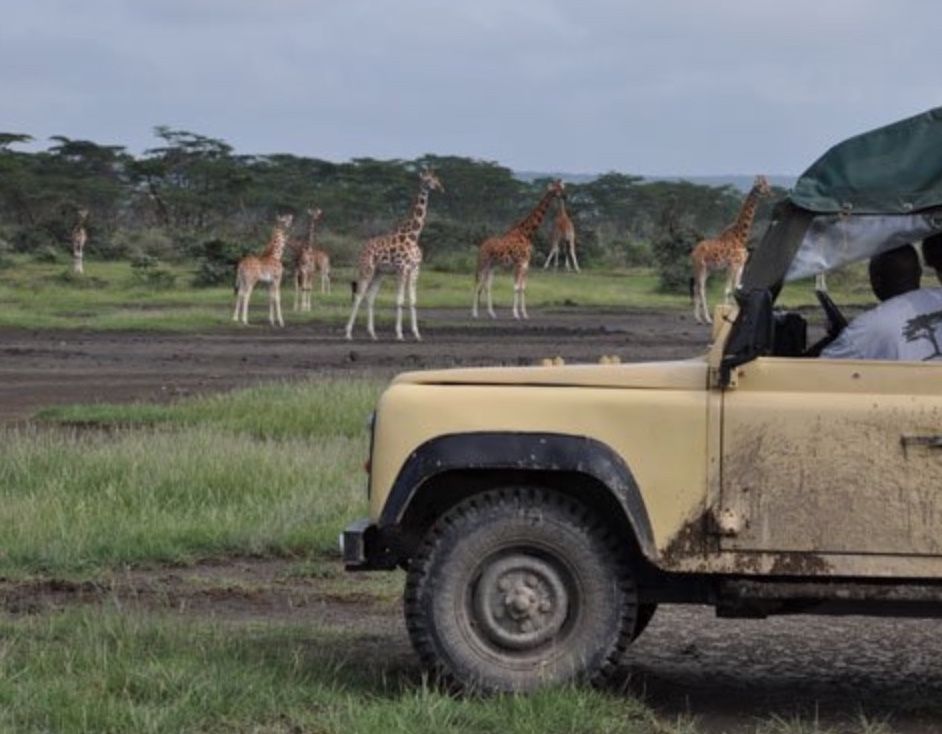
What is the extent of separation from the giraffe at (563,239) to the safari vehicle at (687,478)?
115ft

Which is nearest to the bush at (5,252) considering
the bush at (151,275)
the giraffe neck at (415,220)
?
the bush at (151,275)

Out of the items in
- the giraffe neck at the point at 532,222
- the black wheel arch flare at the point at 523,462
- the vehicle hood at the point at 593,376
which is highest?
the giraffe neck at the point at 532,222

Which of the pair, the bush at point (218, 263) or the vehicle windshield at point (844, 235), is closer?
the vehicle windshield at point (844, 235)

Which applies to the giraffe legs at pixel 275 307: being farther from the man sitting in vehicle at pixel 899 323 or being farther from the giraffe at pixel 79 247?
the man sitting in vehicle at pixel 899 323

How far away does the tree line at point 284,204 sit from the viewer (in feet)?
158

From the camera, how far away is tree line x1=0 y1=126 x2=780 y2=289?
4816 centimetres

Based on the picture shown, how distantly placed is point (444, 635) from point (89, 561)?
352cm

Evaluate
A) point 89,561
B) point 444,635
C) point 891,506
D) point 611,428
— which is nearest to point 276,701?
point 444,635

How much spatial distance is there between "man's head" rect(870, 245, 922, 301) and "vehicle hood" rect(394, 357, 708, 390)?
2.54ft

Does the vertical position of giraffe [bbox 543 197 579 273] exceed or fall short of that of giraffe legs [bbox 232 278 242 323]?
it exceeds it

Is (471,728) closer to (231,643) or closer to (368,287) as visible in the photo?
(231,643)

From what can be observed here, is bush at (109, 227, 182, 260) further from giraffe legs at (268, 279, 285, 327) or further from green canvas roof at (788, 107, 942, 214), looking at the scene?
green canvas roof at (788, 107, 942, 214)

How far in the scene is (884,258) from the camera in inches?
288

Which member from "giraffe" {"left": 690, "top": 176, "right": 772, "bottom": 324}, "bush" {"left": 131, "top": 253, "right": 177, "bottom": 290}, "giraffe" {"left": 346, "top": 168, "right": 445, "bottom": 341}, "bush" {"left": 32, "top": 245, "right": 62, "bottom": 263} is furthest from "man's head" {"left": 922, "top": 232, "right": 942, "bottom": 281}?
"bush" {"left": 32, "top": 245, "right": 62, "bottom": 263}
